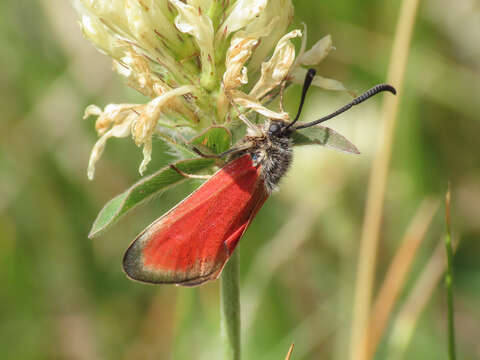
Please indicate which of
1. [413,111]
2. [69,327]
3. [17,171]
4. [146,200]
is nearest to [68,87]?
[17,171]

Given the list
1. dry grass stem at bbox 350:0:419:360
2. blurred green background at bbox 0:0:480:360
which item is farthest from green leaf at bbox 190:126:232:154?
blurred green background at bbox 0:0:480:360

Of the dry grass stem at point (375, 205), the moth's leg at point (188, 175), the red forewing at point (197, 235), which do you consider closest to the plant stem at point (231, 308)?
the red forewing at point (197, 235)

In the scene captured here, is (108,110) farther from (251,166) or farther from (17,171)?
(17,171)

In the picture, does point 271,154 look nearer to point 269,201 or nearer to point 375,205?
point 375,205

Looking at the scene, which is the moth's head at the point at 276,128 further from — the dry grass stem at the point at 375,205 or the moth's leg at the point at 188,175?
the dry grass stem at the point at 375,205

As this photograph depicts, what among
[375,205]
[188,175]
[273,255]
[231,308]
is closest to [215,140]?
[188,175]
